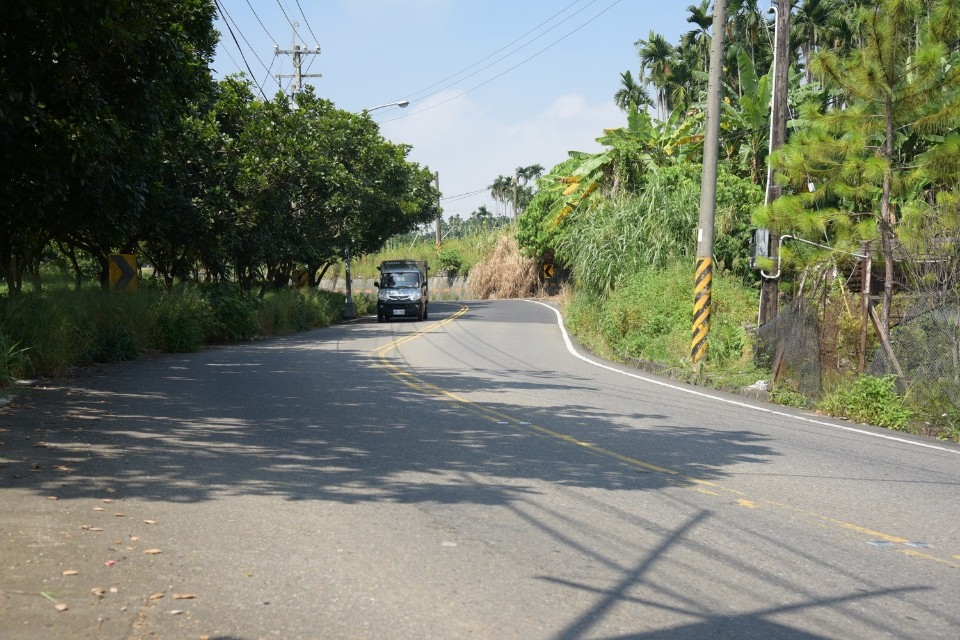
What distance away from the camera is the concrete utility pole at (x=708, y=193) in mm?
18297

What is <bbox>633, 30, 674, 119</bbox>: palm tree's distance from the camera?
2269 inches

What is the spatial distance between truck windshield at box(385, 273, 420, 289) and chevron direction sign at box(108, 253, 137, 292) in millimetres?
17995

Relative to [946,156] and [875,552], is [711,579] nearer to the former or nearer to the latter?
[875,552]

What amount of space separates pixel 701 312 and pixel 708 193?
2.36 metres

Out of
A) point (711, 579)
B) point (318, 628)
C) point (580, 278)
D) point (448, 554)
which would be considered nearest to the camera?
point (318, 628)

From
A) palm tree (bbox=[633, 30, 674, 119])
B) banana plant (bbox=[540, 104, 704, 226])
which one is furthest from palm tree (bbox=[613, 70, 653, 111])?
banana plant (bbox=[540, 104, 704, 226])

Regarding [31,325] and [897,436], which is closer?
[897,436]

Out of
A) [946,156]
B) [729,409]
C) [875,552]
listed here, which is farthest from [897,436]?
[875,552]

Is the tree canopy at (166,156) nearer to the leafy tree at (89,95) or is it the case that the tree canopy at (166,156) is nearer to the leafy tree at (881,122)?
the leafy tree at (89,95)

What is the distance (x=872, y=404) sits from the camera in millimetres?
12539

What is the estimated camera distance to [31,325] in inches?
597

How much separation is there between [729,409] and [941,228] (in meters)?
3.79

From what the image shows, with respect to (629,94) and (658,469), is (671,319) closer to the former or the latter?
(658,469)

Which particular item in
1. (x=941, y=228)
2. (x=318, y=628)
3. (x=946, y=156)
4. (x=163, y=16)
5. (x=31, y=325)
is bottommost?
(x=318, y=628)
